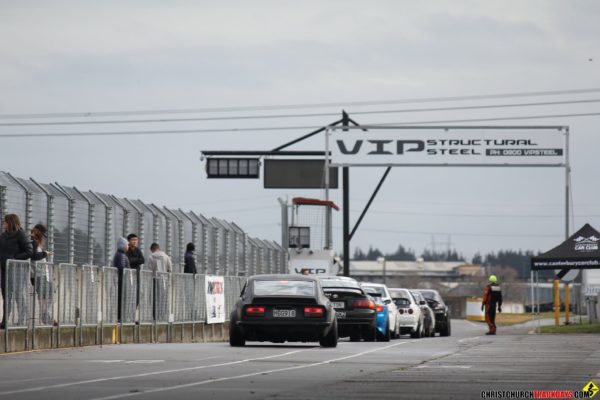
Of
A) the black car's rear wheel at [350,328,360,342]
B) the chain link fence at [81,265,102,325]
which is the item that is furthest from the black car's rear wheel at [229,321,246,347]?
the black car's rear wheel at [350,328,360,342]

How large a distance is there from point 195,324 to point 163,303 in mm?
3399

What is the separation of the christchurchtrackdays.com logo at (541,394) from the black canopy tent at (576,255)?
27687 mm

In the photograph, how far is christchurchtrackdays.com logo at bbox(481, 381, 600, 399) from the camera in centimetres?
1304

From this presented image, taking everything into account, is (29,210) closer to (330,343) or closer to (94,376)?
(330,343)

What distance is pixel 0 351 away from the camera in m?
21.0

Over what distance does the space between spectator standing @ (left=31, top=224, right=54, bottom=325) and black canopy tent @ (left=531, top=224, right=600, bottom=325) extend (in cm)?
2115

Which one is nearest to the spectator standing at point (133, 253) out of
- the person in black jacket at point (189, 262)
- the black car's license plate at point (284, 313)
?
the black car's license plate at point (284, 313)

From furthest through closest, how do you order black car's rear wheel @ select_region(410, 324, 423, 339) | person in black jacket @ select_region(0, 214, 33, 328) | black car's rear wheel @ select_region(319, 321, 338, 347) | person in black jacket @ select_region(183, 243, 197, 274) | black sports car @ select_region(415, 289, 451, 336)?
Result: black sports car @ select_region(415, 289, 451, 336)
black car's rear wheel @ select_region(410, 324, 423, 339)
person in black jacket @ select_region(183, 243, 197, 274)
black car's rear wheel @ select_region(319, 321, 338, 347)
person in black jacket @ select_region(0, 214, 33, 328)

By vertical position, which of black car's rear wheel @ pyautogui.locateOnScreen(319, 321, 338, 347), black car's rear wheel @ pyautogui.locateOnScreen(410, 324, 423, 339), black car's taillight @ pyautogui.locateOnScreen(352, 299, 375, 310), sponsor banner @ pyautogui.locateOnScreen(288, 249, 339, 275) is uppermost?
sponsor banner @ pyautogui.locateOnScreen(288, 249, 339, 275)

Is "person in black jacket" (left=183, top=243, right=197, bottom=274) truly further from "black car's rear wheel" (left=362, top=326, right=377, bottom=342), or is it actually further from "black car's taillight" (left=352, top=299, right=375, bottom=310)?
"black car's rear wheel" (left=362, top=326, right=377, bottom=342)

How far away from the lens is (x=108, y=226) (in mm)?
28641

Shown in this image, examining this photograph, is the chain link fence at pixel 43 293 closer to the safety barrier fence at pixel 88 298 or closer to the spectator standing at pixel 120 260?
the safety barrier fence at pixel 88 298

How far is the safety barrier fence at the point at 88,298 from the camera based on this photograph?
22.0 m

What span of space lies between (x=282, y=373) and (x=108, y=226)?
1255 cm
